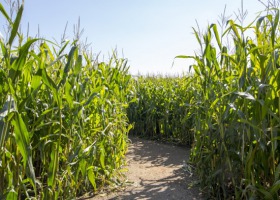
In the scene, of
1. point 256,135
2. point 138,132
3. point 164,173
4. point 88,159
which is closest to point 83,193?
point 88,159

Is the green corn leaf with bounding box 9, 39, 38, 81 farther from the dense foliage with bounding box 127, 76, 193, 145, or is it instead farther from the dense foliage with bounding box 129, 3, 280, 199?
the dense foliage with bounding box 127, 76, 193, 145

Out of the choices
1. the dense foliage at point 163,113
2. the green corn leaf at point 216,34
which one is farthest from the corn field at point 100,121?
the dense foliage at point 163,113

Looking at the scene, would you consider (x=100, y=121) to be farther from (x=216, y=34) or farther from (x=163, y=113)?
(x=163, y=113)

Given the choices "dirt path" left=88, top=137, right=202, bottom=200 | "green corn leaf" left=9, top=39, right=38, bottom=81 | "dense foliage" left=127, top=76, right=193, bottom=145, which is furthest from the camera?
"dense foliage" left=127, top=76, right=193, bottom=145

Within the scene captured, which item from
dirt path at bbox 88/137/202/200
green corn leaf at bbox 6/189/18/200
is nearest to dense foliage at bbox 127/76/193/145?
dirt path at bbox 88/137/202/200

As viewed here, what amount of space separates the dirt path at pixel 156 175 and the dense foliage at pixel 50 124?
0.29 metres

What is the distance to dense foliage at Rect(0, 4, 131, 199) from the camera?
153cm

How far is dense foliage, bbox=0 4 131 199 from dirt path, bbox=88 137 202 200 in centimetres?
29

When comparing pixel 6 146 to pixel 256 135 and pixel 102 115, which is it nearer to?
pixel 102 115

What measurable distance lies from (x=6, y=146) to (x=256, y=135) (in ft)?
5.55

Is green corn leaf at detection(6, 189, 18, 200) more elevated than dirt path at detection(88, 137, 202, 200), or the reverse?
green corn leaf at detection(6, 189, 18, 200)

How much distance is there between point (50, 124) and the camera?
2.24 m

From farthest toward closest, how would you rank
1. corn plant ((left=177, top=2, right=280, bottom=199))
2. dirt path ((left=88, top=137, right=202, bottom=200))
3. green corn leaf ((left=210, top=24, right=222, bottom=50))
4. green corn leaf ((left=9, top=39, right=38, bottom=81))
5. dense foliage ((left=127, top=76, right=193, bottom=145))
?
dense foliage ((left=127, top=76, right=193, bottom=145)) < dirt path ((left=88, top=137, right=202, bottom=200)) < green corn leaf ((left=210, top=24, right=222, bottom=50)) < corn plant ((left=177, top=2, right=280, bottom=199)) < green corn leaf ((left=9, top=39, right=38, bottom=81))

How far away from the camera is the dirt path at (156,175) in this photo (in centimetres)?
292
